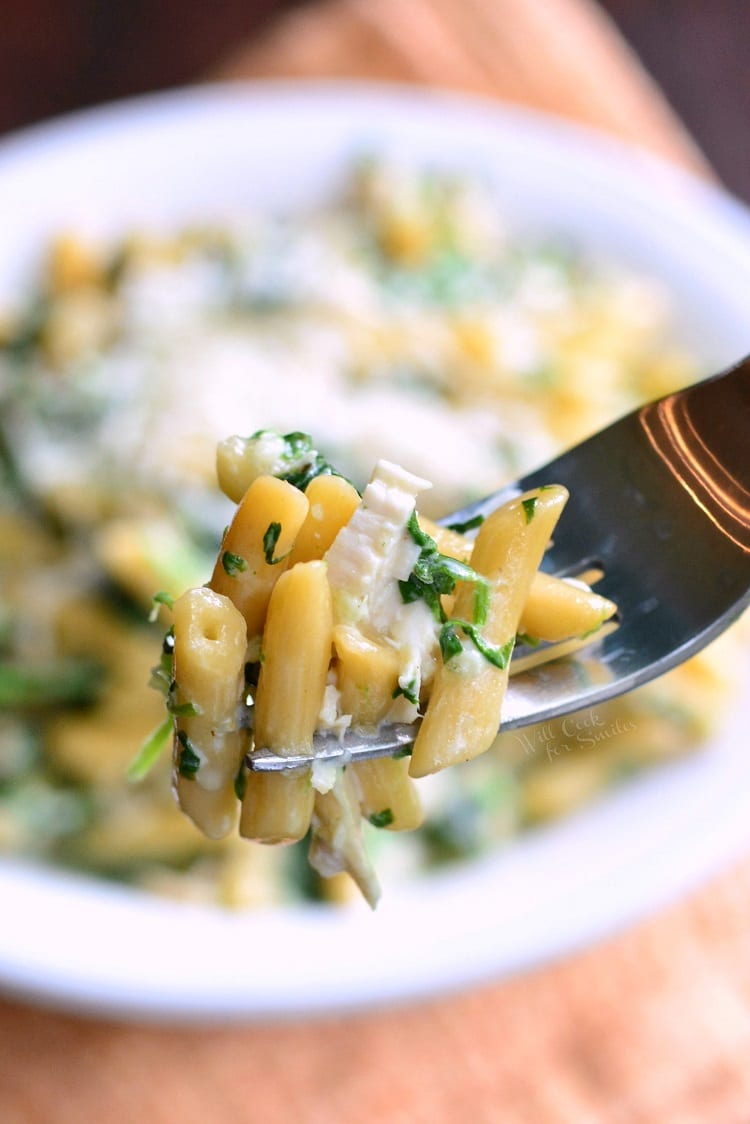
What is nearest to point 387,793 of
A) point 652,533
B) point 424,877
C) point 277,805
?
point 277,805

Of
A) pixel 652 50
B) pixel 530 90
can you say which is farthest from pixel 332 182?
pixel 652 50

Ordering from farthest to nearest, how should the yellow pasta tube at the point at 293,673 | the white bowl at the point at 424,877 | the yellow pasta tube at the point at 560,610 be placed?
the white bowl at the point at 424,877, the yellow pasta tube at the point at 560,610, the yellow pasta tube at the point at 293,673

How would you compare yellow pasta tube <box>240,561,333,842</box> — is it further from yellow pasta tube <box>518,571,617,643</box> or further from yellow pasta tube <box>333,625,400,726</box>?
yellow pasta tube <box>518,571,617,643</box>

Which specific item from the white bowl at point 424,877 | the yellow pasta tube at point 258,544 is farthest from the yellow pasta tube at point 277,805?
the white bowl at point 424,877

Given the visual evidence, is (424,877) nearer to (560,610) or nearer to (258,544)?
(560,610)

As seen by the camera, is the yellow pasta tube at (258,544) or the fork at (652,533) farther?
the fork at (652,533)

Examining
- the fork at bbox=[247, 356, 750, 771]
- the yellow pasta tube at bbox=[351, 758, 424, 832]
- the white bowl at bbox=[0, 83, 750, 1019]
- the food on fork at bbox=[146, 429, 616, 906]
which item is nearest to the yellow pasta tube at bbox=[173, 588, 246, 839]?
the food on fork at bbox=[146, 429, 616, 906]

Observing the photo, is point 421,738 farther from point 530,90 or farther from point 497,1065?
point 530,90

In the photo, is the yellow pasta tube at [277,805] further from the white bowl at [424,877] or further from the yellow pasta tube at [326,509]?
the white bowl at [424,877]

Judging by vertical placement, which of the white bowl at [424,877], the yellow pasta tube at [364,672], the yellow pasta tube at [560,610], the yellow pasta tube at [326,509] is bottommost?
the white bowl at [424,877]
